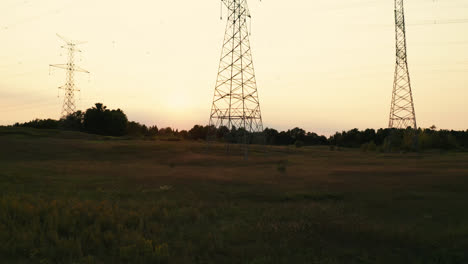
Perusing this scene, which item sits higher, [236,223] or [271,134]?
[271,134]

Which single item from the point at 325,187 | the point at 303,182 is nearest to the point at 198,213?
the point at 325,187

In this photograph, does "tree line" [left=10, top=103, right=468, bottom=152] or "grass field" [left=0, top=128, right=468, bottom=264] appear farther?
"tree line" [left=10, top=103, right=468, bottom=152]

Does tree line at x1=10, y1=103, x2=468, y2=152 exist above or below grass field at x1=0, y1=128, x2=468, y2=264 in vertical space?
above

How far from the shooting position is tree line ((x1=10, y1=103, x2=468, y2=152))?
65.8 metres

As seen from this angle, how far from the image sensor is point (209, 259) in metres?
8.59

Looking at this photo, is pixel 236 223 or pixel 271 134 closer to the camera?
pixel 236 223

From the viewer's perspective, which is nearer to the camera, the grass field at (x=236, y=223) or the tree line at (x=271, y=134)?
the grass field at (x=236, y=223)

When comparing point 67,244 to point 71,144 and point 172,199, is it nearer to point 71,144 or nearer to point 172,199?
point 172,199

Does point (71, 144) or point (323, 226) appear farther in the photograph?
point (71, 144)

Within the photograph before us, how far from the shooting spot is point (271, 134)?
522ft

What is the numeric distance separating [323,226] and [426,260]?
330 cm

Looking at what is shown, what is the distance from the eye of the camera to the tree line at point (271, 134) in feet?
216

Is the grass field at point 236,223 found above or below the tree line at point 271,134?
below

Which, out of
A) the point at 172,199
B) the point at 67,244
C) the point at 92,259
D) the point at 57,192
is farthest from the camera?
the point at 57,192
